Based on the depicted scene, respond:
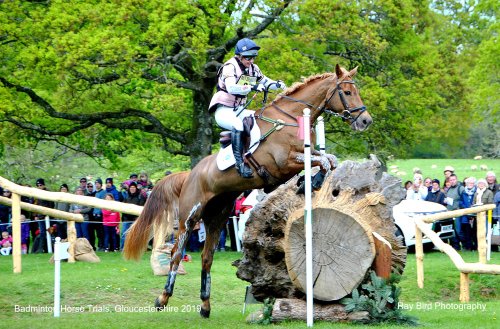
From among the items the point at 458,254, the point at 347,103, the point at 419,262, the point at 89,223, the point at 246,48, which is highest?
the point at 246,48

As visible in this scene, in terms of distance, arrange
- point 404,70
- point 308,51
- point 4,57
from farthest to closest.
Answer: point 404,70 < point 308,51 < point 4,57

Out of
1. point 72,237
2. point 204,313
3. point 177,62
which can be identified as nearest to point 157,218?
point 204,313

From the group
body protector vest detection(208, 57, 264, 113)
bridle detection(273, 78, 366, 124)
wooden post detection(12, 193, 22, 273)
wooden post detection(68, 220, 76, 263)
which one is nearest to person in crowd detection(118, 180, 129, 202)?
wooden post detection(68, 220, 76, 263)

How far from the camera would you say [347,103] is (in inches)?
410

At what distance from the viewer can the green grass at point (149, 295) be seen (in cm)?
1047

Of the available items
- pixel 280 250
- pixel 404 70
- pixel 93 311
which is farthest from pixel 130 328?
pixel 404 70

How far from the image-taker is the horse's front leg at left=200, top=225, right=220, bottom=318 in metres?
11.4

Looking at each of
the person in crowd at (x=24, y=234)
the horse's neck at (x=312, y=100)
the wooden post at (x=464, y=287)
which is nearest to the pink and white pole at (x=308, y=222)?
the horse's neck at (x=312, y=100)

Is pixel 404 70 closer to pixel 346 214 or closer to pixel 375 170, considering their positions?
pixel 375 170

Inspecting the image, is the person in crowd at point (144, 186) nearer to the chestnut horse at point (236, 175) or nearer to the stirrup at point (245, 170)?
the chestnut horse at point (236, 175)

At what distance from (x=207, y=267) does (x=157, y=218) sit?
97 centimetres

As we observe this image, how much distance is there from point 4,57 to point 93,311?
10675 millimetres

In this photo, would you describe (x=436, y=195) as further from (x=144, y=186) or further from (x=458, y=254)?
(x=144, y=186)

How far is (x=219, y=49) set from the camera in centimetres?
2156
